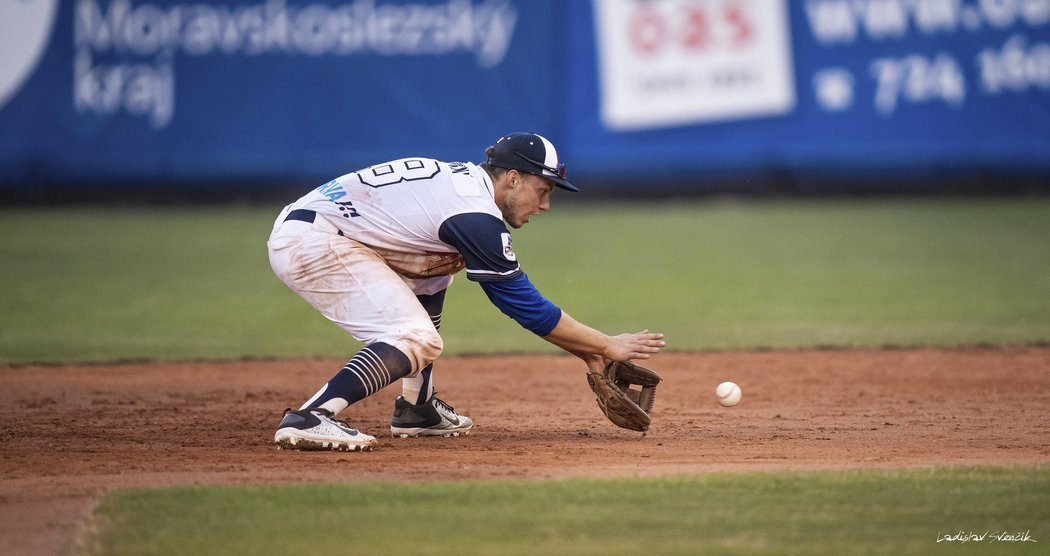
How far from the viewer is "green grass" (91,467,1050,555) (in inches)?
157

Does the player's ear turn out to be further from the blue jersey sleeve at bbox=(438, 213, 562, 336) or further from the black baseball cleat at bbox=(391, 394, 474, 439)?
the black baseball cleat at bbox=(391, 394, 474, 439)

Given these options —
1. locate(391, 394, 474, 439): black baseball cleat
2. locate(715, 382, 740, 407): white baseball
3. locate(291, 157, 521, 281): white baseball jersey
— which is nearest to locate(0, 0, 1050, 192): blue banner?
locate(715, 382, 740, 407): white baseball

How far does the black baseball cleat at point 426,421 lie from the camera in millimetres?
6180

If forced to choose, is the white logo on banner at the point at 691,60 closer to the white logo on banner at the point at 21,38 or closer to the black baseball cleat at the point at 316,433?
the white logo on banner at the point at 21,38

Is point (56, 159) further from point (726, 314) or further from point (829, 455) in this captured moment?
point (829, 455)

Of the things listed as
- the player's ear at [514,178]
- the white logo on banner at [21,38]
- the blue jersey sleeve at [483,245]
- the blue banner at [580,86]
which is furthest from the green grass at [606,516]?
the white logo on banner at [21,38]

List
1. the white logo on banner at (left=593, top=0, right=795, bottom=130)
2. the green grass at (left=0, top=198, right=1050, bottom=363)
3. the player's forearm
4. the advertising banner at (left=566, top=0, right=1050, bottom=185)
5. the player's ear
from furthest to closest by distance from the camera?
the advertising banner at (left=566, top=0, right=1050, bottom=185) → the white logo on banner at (left=593, top=0, right=795, bottom=130) → the green grass at (left=0, top=198, right=1050, bottom=363) → the player's ear → the player's forearm

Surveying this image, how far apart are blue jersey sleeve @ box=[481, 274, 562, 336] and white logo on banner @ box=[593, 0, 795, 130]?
13563 millimetres

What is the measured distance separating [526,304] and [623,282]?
23.6 ft

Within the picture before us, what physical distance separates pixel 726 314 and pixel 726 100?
8454 mm

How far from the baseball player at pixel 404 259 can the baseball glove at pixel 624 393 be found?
89 millimetres

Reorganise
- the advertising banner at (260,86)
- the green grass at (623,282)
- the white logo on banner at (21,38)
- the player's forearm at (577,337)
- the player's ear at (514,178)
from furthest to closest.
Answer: the advertising banner at (260,86)
the white logo on banner at (21,38)
the green grass at (623,282)
the player's ear at (514,178)
the player's forearm at (577,337)

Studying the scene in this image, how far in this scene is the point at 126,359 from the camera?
8906 millimetres

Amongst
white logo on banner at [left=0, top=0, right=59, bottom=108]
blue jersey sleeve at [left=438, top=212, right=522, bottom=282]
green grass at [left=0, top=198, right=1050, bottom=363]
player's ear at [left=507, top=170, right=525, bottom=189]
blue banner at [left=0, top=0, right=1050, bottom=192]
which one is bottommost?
green grass at [left=0, top=198, right=1050, bottom=363]
